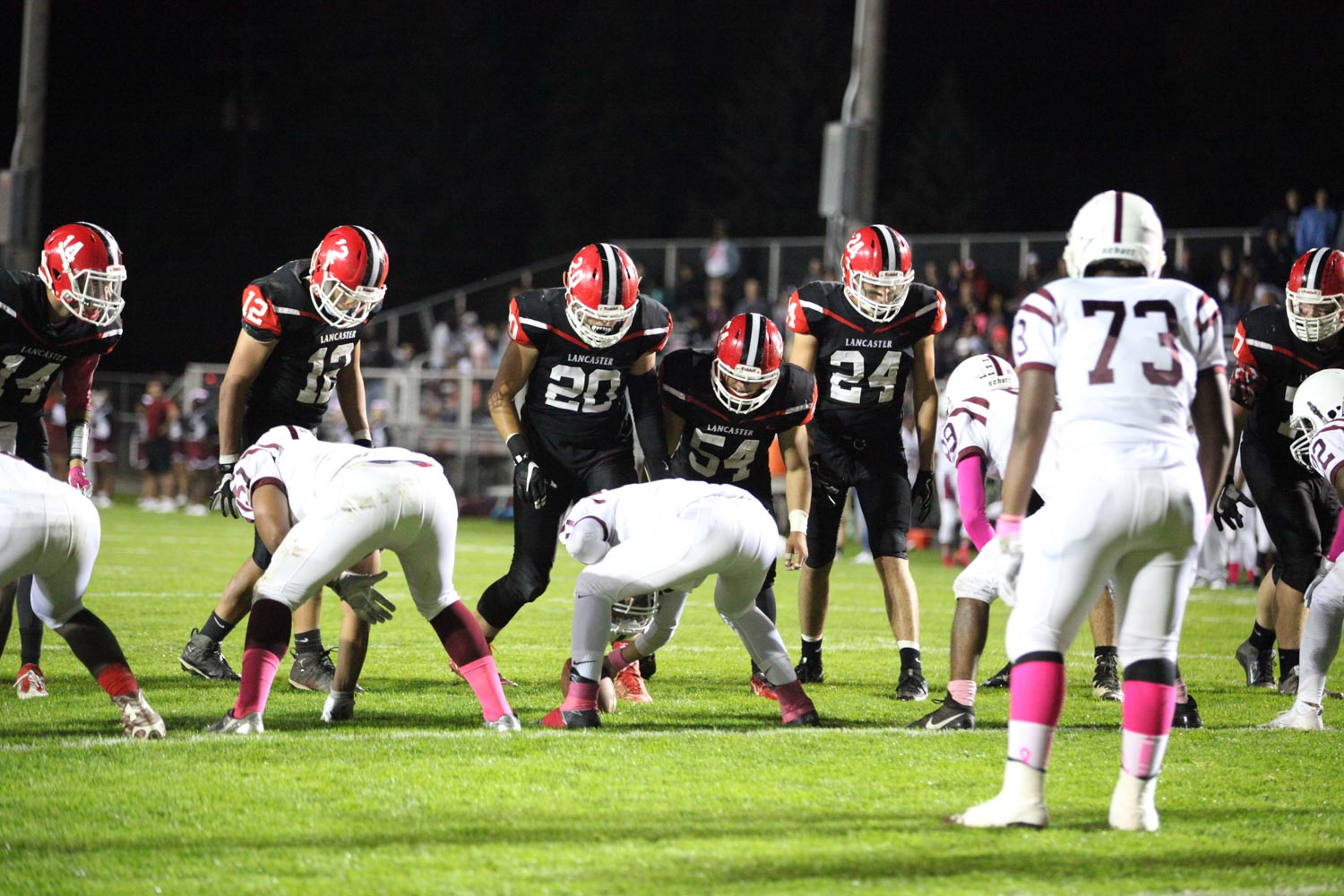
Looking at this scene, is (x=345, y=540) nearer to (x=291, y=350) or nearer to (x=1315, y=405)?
(x=291, y=350)

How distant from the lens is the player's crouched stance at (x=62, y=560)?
4.60 m

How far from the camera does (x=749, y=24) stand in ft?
186

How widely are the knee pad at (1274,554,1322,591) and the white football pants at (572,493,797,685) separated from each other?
287 cm

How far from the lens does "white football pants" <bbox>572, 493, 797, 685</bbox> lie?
Answer: 16.8 feet

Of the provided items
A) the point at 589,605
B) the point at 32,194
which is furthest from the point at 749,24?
the point at 589,605

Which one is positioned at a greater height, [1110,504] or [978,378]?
[978,378]

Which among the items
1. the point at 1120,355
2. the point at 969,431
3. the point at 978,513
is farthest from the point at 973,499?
the point at 1120,355

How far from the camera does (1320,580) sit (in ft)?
20.0

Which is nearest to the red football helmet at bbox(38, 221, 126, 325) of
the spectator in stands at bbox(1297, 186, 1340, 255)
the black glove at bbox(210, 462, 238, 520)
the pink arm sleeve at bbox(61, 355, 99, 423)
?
the pink arm sleeve at bbox(61, 355, 99, 423)

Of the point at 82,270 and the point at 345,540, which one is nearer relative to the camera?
the point at 345,540

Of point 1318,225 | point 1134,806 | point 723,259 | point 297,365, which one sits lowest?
point 1134,806

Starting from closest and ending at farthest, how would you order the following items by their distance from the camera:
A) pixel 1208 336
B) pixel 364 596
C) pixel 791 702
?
pixel 1208 336, pixel 364 596, pixel 791 702

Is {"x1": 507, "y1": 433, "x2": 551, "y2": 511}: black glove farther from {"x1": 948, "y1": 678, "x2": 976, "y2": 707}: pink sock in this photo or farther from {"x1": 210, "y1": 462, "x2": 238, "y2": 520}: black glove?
{"x1": 948, "y1": 678, "x2": 976, "y2": 707}: pink sock

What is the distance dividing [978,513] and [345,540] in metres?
2.68
